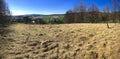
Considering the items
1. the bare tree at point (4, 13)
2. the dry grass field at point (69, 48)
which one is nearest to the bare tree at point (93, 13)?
the bare tree at point (4, 13)

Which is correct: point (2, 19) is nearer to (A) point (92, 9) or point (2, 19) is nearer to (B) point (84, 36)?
(A) point (92, 9)

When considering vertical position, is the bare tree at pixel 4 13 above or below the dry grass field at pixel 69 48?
above

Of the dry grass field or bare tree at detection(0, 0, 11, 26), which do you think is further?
bare tree at detection(0, 0, 11, 26)

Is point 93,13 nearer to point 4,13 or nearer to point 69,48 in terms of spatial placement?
point 4,13

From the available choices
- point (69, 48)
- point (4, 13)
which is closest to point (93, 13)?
point (4, 13)

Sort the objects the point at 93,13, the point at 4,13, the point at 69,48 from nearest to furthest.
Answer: the point at 69,48 < the point at 4,13 < the point at 93,13

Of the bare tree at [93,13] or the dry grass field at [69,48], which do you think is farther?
the bare tree at [93,13]

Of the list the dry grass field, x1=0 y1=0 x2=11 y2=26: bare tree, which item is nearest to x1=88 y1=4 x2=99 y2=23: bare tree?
x1=0 y1=0 x2=11 y2=26: bare tree

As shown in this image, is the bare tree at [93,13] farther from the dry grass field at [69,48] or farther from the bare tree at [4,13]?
the dry grass field at [69,48]

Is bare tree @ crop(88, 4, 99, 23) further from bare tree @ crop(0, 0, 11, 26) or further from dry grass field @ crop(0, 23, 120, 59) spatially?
dry grass field @ crop(0, 23, 120, 59)

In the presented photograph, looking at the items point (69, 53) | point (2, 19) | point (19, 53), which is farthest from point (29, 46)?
point (2, 19)

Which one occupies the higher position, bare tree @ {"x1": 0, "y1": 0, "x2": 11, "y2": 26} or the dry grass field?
bare tree @ {"x1": 0, "y1": 0, "x2": 11, "y2": 26}

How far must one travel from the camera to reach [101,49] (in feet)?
24.3

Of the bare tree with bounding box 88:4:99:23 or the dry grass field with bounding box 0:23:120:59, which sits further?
the bare tree with bounding box 88:4:99:23
